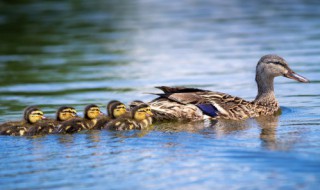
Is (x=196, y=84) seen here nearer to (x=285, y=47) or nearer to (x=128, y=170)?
(x=285, y=47)

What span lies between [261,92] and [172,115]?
1647 mm

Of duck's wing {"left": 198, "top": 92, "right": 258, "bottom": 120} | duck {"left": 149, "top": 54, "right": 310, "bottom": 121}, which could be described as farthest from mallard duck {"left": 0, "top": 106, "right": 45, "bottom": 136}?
duck's wing {"left": 198, "top": 92, "right": 258, "bottom": 120}

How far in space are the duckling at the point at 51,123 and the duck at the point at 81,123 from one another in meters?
0.10

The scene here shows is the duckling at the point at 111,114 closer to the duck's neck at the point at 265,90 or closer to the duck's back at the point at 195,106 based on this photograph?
the duck's back at the point at 195,106

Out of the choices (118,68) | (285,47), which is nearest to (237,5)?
(285,47)

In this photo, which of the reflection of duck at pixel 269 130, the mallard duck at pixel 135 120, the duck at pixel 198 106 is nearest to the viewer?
the reflection of duck at pixel 269 130

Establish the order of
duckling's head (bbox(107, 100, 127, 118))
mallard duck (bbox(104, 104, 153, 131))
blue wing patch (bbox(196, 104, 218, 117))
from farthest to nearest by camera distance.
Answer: blue wing patch (bbox(196, 104, 218, 117)) → duckling's head (bbox(107, 100, 127, 118)) → mallard duck (bbox(104, 104, 153, 131))

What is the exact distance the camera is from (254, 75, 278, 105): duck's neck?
1260 centimetres

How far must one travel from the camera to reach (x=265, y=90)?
12.7 m

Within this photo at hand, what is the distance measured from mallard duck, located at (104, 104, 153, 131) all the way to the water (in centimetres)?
16

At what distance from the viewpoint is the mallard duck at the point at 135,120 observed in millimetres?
10891

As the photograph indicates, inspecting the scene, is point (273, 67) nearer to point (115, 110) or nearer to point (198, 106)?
point (198, 106)

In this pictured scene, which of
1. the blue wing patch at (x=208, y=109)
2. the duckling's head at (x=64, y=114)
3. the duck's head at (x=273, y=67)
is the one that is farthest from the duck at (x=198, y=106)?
the duckling's head at (x=64, y=114)

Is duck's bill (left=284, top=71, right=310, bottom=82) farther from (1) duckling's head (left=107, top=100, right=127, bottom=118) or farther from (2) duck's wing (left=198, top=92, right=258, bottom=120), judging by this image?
(1) duckling's head (left=107, top=100, right=127, bottom=118)
